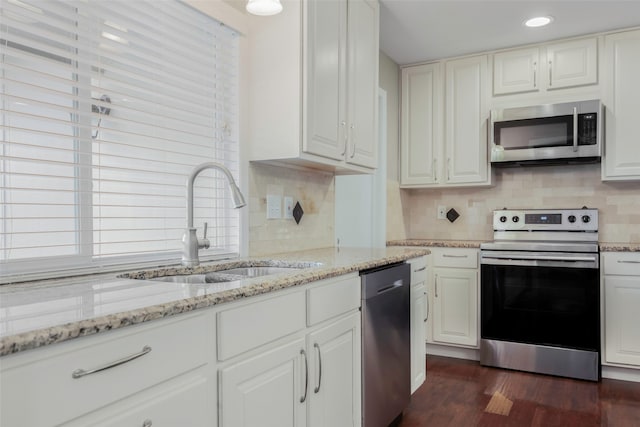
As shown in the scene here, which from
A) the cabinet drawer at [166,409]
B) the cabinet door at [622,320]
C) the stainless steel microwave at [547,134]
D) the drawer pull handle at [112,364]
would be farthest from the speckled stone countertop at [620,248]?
the drawer pull handle at [112,364]

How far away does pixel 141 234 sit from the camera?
71.4 inches

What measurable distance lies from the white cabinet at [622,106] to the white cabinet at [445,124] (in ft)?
2.66

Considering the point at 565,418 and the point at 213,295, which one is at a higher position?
the point at 213,295

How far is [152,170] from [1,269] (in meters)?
0.65

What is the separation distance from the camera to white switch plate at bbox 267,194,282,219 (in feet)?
7.90

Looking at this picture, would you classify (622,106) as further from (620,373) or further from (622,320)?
(620,373)

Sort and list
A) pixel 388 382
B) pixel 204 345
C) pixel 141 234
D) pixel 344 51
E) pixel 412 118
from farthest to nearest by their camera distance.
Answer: pixel 412 118
pixel 344 51
pixel 388 382
pixel 141 234
pixel 204 345

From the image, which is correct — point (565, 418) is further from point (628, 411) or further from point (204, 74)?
point (204, 74)

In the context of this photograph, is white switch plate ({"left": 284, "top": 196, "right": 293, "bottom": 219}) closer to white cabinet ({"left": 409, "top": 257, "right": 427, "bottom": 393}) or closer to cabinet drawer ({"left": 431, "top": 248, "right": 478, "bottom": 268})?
white cabinet ({"left": 409, "top": 257, "right": 427, "bottom": 393})

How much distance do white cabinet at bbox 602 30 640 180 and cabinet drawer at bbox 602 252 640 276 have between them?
22.4 inches

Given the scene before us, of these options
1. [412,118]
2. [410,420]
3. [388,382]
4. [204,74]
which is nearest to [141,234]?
[204,74]

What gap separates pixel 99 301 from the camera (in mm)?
1081

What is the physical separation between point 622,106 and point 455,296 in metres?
1.75

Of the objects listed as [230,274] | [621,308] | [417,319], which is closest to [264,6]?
[230,274]
